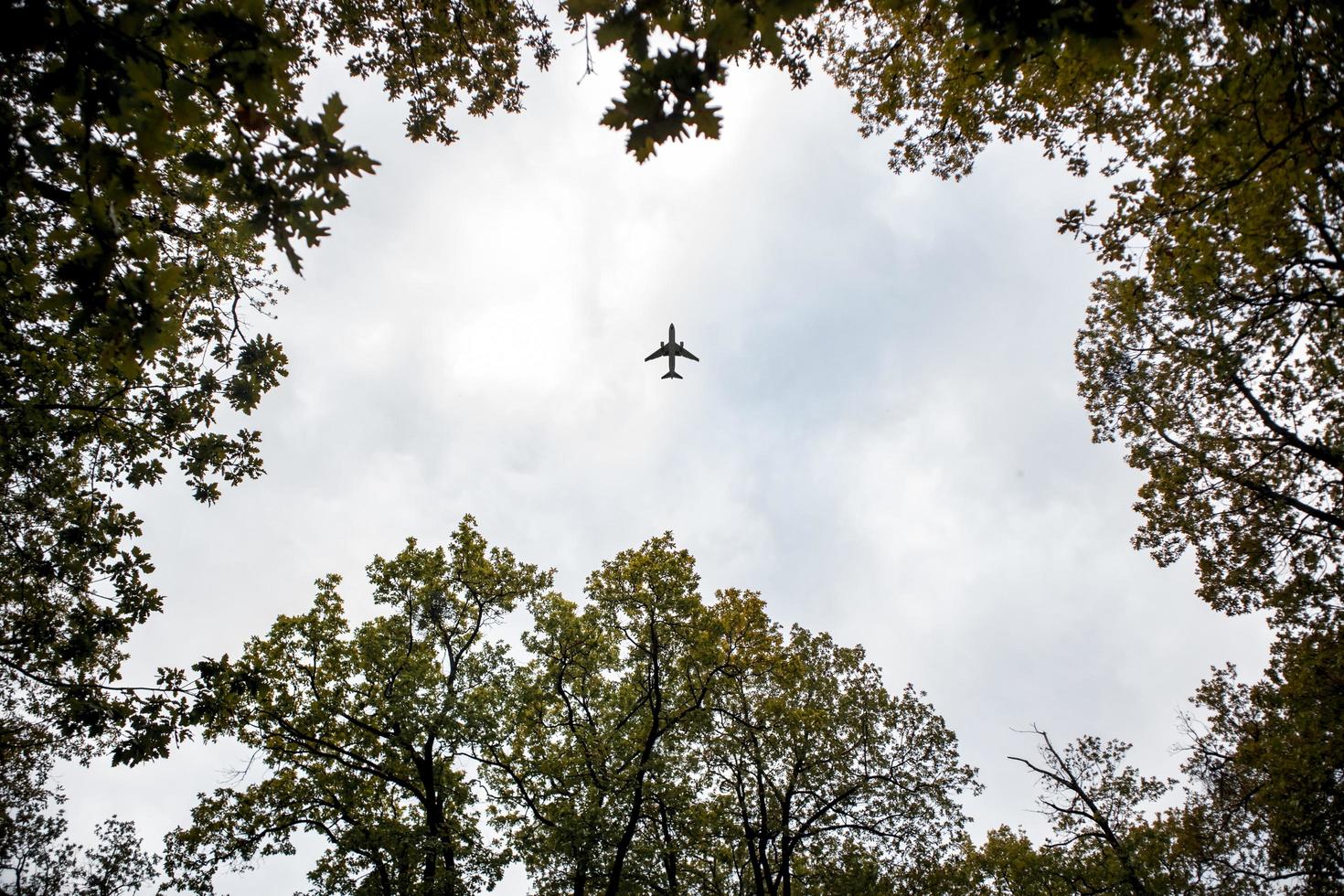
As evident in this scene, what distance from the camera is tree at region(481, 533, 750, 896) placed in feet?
44.3

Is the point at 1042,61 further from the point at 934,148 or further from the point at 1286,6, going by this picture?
the point at 1286,6

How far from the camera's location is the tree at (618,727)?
13492 mm

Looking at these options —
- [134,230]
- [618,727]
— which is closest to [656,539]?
[618,727]

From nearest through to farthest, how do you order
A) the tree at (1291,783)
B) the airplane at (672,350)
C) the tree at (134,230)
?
the tree at (134,230)
the tree at (1291,783)
the airplane at (672,350)

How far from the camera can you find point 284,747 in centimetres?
1432

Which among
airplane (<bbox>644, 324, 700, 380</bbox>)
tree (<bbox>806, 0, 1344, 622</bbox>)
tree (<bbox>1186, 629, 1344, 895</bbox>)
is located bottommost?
tree (<bbox>1186, 629, 1344, 895</bbox>)

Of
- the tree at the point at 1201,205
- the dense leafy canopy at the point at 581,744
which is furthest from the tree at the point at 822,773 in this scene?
the tree at the point at 1201,205

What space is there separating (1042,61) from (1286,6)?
3.55m

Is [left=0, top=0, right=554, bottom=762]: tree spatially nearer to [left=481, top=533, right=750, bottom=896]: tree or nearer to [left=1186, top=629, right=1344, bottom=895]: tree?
[left=481, top=533, right=750, bottom=896]: tree

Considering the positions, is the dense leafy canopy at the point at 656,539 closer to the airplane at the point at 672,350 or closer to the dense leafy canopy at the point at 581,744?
the dense leafy canopy at the point at 581,744

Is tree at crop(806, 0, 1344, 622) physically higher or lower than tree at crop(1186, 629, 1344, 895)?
higher

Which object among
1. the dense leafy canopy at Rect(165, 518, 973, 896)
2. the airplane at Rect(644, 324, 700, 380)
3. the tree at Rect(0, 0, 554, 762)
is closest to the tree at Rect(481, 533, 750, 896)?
the dense leafy canopy at Rect(165, 518, 973, 896)

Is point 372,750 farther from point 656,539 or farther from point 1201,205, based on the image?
point 1201,205

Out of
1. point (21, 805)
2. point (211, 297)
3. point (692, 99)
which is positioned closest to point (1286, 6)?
point (692, 99)
